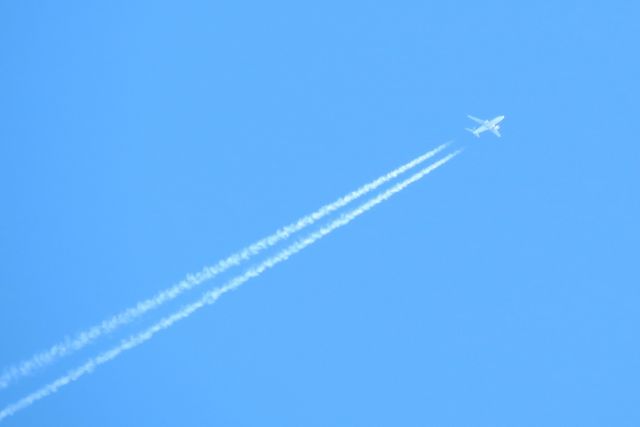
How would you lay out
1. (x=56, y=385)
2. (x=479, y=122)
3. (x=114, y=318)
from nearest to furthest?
(x=56, y=385) → (x=114, y=318) → (x=479, y=122)

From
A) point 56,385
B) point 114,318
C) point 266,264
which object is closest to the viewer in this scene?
point 56,385

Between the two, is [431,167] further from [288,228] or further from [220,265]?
Result: [220,265]

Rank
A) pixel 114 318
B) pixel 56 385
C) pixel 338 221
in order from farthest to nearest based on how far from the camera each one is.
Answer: pixel 338 221
pixel 114 318
pixel 56 385

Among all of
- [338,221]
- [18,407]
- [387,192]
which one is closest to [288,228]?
[338,221]

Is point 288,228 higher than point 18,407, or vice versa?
point 288,228

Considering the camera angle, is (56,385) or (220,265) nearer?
(56,385)

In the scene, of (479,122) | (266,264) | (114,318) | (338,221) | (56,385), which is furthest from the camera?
(479,122)

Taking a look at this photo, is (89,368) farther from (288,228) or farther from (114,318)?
(288,228)

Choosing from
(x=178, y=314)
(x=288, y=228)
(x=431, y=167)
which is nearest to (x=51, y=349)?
(x=178, y=314)

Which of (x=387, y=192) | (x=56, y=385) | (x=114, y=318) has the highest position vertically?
(x=387, y=192)
